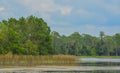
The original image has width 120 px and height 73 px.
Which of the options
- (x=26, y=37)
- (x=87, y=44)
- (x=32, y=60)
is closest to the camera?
(x=32, y=60)

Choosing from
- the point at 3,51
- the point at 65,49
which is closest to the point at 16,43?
the point at 3,51

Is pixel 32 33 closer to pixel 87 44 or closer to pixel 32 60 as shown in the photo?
pixel 32 60

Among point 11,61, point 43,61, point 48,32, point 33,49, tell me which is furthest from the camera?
point 48,32

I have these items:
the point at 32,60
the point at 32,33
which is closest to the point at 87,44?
the point at 32,33

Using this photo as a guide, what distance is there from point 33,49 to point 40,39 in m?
4.84

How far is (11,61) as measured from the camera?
59.8 meters

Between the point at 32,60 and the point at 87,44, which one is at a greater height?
the point at 87,44

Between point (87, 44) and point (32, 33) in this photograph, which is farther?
point (87, 44)

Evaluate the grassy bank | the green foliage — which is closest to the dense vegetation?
the green foliage

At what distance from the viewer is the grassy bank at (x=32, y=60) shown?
195 feet

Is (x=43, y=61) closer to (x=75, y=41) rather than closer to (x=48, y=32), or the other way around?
(x=48, y=32)

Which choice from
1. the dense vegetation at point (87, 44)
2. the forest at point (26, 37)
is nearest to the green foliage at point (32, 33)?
the forest at point (26, 37)

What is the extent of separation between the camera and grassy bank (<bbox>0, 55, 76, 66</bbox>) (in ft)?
195

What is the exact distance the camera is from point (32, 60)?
63.6 metres
